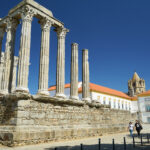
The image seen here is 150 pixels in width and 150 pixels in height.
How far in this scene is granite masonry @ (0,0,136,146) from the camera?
9484 millimetres

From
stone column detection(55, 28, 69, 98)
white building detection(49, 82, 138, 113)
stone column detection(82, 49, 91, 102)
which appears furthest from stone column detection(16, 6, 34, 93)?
white building detection(49, 82, 138, 113)

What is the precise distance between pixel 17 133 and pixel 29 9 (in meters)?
8.06

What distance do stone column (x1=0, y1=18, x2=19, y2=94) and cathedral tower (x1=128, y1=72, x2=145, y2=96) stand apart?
63467 mm

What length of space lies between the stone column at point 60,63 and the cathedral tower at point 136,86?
6064 cm

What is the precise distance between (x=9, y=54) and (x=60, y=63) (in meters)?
3.88

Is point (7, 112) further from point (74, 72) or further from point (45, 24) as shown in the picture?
point (74, 72)

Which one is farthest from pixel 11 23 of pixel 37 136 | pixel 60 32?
pixel 37 136

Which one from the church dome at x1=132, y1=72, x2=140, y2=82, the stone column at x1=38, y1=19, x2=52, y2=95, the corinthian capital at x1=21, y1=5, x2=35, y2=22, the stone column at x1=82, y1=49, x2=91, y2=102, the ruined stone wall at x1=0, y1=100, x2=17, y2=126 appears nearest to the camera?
the ruined stone wall at x1=0, y1=100, x2=17, y2=126

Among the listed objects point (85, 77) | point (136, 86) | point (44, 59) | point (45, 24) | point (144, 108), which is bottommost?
point (144, 108)

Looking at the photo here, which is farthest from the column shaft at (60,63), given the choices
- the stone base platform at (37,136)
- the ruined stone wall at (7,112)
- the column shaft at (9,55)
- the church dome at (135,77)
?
the church dome at (135,77)

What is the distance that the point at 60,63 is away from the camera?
46.3 feet

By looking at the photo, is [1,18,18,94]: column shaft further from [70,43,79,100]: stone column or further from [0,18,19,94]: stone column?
[70,43,79,100]: stone column

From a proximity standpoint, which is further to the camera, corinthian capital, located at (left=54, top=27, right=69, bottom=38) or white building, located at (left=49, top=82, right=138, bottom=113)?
white building, located at (left=49, top=82, right=138, bottom=113)

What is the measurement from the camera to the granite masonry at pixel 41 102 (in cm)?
948
